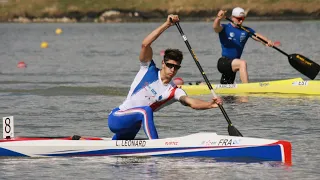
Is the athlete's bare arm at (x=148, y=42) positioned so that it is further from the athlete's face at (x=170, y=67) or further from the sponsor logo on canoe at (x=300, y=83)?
the sponsor logo on canoe at (x=300, y=83)

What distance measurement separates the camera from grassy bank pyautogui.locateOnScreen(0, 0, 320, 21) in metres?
117

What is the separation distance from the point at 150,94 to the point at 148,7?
113m

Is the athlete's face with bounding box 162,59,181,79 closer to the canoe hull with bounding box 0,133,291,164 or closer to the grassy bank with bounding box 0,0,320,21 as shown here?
the canoe hull with bounding box 0,133,291,164

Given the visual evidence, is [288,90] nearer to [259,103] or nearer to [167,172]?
[259,103]

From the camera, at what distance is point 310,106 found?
21.9 metres

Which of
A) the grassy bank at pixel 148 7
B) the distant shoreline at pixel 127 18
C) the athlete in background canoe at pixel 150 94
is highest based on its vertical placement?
the grassy bank at pixel 148 7

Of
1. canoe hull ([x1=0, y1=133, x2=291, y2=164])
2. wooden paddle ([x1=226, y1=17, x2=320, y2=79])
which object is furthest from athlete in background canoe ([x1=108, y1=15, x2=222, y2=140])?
wooden paddle ([x1=226, y1=17, x2=320, y2=79])

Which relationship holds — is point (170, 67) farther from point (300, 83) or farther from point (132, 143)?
point (300, 83)

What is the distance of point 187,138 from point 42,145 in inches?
85.5

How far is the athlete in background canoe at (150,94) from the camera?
14500 millimetres

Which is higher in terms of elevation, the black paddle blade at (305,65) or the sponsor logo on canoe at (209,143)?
the black paddle blade at (305,65)

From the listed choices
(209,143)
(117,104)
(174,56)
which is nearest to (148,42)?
(174,56)

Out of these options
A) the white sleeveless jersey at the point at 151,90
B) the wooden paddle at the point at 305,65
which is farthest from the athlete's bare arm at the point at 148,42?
the wooden paddle at the point at 305,65

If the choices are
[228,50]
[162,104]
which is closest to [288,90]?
[228,50]
